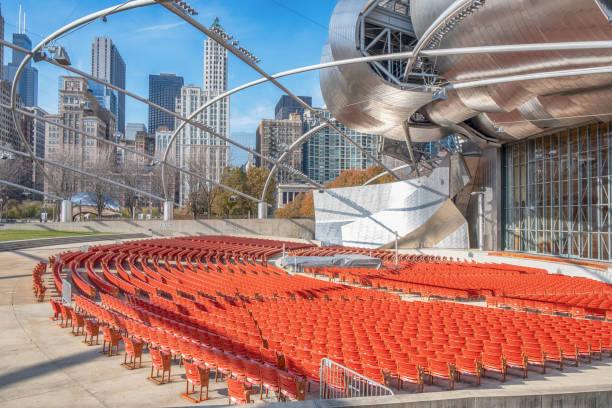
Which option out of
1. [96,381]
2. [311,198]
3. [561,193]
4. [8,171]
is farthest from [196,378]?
[311,198]

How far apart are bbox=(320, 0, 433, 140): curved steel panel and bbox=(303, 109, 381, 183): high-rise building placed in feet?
315

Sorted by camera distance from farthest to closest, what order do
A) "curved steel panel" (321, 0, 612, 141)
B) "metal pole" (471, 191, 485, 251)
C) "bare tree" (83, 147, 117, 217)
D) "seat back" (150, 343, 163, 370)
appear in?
"bare tree" (83, 147, 117, 217) → "metal pole" (471, 191, 485, 251) → "curved steel panel" (321, 0, 612, 141) → "seat back" (150, 343, 163, 370)

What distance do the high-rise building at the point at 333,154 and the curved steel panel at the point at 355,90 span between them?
315 feet

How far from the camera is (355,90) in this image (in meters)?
30.1

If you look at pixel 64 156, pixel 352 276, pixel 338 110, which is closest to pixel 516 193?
pixel 338 110

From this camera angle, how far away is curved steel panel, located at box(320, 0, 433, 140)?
2778 cm

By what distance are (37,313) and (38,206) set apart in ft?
244

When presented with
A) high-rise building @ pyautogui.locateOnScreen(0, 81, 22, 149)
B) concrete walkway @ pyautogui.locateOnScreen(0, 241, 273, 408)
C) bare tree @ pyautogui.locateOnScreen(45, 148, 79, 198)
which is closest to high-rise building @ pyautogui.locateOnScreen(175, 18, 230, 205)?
high-rise building @ pyautogui.locateOnScreen(0, 81, 22, 149)

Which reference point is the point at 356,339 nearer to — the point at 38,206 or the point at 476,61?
the point at 476,61

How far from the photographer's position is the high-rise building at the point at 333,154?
13162cm

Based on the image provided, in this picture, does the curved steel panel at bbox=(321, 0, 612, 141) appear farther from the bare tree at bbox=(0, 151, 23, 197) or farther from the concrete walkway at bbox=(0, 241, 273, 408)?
the bare tree at bbox=(0, 151, 23, 197)

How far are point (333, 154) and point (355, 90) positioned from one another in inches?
4138

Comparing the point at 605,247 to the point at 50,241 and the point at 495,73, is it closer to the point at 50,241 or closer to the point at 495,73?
the point at 495,73

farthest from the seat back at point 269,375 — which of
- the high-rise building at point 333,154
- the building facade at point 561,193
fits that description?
the high-rise building at point 333,154
